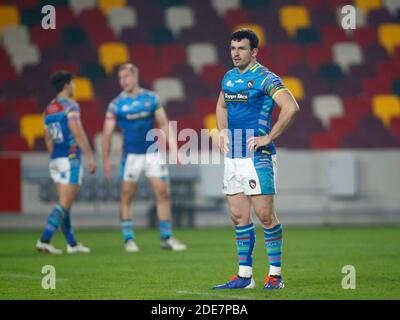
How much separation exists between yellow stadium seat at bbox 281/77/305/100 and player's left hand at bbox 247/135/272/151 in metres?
12.0

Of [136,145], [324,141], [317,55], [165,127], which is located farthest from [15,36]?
[165,127]

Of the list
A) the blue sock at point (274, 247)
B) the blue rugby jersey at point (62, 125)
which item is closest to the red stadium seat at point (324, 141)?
the blue rugby jersey at point (62, 125)

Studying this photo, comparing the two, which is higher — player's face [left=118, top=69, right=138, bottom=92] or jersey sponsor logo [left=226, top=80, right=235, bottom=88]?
player's face [left=118, top=69, right=138, bottom=92]

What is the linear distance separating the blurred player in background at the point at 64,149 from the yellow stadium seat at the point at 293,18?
9703mm

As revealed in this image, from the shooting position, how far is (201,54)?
64.8ft

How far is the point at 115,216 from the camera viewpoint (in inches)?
660

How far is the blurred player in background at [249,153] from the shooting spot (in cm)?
748

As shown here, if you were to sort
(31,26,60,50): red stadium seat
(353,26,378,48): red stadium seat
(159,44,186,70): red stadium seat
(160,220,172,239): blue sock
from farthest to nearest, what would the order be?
(353,26,378,48): red stadium seat → (159,44,186,70): red stadium seat → (31,26,60,50): red stadium seat → (160,220,172,239): blue sock

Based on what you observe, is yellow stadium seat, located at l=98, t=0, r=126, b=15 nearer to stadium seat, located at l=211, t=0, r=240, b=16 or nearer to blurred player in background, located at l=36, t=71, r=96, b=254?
stadium seat, located at l=211, t=0, r=240, b=16

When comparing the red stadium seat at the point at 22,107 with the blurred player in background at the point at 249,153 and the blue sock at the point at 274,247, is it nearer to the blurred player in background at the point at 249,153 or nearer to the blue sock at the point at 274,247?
the blurred player in background at the point at 249,153

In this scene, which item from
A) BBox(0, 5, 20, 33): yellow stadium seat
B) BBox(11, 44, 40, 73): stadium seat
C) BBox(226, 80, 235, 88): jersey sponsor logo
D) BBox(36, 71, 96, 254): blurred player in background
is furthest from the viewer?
BBox(0, 5, 20, 33): yellow stadium seat

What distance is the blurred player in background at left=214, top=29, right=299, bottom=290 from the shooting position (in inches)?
295

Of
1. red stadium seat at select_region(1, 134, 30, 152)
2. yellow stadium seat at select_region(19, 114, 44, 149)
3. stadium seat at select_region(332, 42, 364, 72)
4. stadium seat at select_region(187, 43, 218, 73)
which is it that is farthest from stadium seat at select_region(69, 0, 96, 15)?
stadium seat at select_region(332, 42, 364, 72)
